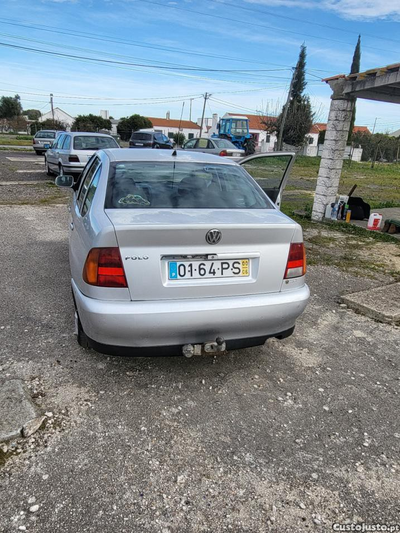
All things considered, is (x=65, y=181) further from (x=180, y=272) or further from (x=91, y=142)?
(x=91, y=142)

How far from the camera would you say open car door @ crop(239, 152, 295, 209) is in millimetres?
5406

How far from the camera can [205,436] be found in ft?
8.11

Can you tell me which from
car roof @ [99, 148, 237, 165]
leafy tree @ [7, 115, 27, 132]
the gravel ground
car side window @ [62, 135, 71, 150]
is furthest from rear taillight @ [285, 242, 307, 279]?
leafy tree @ [7, 115, 27, 132]

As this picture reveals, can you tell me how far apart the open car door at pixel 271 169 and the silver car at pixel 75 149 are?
741 centimetres

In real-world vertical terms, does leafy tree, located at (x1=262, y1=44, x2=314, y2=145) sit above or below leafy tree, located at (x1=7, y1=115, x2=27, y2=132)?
above

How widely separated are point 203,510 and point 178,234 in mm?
1518

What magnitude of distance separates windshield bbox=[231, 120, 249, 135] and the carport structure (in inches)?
931

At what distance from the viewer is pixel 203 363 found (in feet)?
10.6

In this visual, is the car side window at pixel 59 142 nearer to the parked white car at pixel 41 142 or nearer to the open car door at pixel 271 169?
the open car door at pixel 271 169

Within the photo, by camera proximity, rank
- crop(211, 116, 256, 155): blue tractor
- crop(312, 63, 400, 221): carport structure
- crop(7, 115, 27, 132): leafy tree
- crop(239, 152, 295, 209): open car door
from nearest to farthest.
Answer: crop(239, 152, 295, 209): open car door, crop(312, 63, 400, 221): carport structure, crop(211, 116, 256, 155): blue tractor, crop(7, 115, 27, 132): leafy tree

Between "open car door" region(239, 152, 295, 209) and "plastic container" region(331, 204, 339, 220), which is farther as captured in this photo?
"plastic container" region(331, 204, 339, 220)

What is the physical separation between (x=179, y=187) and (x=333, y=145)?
683cm

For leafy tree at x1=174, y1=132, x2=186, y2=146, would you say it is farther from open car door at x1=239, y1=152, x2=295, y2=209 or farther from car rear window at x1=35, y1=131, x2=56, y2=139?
open car door at x1=239, y1=152, x2=295, y2=209

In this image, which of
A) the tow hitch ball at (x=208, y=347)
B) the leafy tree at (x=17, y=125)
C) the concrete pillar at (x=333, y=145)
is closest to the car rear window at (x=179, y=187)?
the tow hitch ball at (x=208, y=347)
